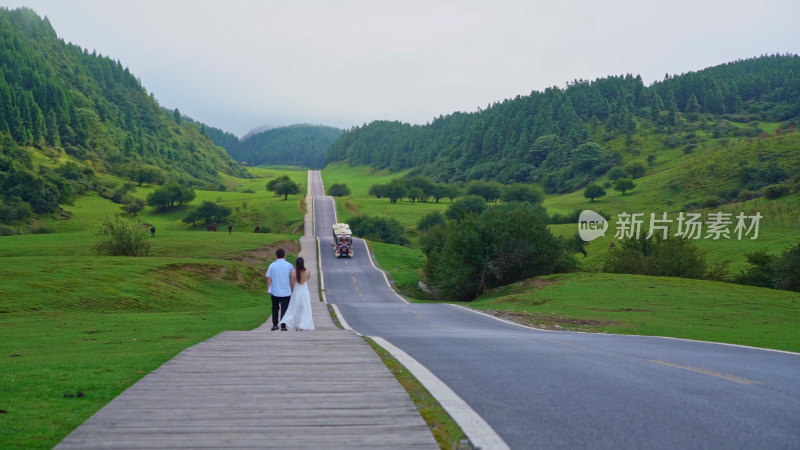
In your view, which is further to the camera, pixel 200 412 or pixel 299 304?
pixel 299 304

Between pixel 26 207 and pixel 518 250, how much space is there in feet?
319

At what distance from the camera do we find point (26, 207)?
354 ft

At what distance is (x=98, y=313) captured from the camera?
108ft

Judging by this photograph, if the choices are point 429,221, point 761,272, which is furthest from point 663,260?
point 429,221

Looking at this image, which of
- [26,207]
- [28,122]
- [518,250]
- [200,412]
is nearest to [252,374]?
[200,412]

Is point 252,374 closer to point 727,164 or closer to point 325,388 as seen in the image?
point 325,388

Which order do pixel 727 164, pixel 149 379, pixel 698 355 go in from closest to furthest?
pixel 149 379, pixel 698 355, pixel 727 164

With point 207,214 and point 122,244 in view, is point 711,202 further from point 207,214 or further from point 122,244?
point 122,244

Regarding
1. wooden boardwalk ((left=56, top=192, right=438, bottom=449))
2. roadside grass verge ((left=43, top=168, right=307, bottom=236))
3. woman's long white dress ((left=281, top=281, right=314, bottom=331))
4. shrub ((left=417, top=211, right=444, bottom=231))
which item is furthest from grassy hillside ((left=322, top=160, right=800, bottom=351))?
roadside grass verge ((left=43, top=168, right=307, bottom=236))

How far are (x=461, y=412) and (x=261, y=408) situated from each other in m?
2.33

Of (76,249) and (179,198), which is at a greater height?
(179,198)

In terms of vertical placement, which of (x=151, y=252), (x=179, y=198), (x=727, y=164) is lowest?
(x=151, y=252)

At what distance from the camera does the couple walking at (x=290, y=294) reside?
17.7m

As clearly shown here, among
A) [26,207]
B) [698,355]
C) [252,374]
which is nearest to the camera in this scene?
[252,374]
